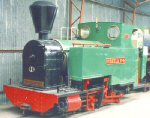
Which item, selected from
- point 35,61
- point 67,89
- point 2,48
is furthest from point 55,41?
point 2,48

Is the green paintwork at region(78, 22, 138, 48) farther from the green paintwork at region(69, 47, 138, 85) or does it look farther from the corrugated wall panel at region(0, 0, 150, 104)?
the corrugated wall panel at region(0, 0, 150, 104)

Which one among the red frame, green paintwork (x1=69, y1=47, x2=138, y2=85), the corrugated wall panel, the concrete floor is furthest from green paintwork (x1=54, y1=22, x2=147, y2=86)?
the corrugated wall panel

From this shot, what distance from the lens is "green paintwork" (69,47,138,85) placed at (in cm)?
797

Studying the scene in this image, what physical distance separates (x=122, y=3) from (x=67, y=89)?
9914mm

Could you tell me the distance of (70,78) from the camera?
8.18 metres

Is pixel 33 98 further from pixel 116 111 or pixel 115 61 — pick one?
pixel 115 61

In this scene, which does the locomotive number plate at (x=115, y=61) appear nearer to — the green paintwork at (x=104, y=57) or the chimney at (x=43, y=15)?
the green paintwork at (x=104, y=57)

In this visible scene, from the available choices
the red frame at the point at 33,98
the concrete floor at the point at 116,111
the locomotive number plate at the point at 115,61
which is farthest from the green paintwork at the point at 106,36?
the red frame at the point at 33,98

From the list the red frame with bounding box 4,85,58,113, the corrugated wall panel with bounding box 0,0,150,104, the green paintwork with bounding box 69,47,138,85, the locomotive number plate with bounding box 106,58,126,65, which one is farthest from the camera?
the corrugated wall panel with bounding box 0,0,150,104

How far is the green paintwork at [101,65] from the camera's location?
797cm

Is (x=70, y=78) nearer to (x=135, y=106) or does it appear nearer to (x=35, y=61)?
(x=35, y=61)

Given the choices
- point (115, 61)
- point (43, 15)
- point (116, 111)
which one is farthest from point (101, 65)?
point (43, 15)

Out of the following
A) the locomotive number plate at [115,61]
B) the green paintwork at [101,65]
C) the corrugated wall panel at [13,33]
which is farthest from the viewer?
the corrugated wall panel at [13,33]

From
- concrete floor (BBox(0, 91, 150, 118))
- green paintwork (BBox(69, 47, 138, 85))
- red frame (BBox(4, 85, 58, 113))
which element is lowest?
concrete floor (BBox(0, 91, 150, 118))
